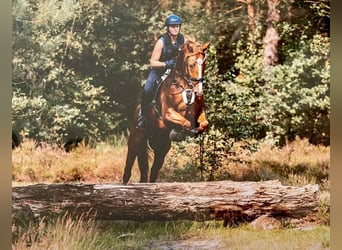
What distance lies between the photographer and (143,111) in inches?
178

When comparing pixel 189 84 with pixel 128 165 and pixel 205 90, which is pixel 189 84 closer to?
pixel 205 90

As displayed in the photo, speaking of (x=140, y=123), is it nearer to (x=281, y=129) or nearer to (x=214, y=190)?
(x=214, y=190)

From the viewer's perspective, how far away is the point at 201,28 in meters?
4.56

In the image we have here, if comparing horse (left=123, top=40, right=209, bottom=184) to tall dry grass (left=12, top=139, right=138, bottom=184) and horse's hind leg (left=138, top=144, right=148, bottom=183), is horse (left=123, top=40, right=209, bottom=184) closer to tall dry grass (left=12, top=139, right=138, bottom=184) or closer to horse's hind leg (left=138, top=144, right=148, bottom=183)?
horse's hind leg (left=138, top=144, right=148, bottom=183)

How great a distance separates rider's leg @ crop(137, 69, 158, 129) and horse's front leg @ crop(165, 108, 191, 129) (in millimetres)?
181

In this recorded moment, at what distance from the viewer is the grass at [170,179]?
4.43m

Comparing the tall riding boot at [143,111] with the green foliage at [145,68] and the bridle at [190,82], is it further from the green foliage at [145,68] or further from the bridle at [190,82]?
the bridle at [190,82]

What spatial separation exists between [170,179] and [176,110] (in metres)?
0.57

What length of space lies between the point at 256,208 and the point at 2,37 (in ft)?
8.08

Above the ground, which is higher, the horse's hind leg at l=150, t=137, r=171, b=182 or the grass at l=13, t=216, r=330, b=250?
the horse's hind leg at l=150, t=137, r=171, b=182

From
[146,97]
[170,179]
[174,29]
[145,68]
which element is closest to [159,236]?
[170,179]

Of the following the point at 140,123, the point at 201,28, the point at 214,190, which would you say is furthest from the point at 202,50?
the point at 214,190

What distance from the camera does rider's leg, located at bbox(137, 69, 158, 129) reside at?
4.52 m

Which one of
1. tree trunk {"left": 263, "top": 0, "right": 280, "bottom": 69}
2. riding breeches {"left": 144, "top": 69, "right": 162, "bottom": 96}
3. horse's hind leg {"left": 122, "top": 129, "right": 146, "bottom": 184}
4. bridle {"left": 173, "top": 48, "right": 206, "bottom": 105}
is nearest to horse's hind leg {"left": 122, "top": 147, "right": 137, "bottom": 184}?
horse's hind leg {"left": 122, "top": 129, "right": 146, "bottom": 184}
